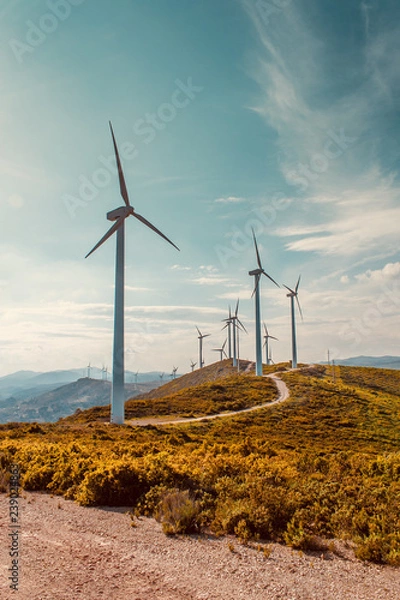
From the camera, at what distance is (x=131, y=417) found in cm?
5972

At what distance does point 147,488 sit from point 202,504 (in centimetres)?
272

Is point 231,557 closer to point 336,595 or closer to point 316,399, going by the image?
point 336,595

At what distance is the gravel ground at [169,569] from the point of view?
849cm

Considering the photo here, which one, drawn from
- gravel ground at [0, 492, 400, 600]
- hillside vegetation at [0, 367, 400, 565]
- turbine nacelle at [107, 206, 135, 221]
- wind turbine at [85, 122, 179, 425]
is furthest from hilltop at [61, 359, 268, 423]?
gravel ground at [0, 492, 400, 600]

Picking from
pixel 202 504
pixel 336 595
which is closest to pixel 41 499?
pixel 202 504

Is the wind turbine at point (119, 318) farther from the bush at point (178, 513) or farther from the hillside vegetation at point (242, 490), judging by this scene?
the bush at point (178, 513)

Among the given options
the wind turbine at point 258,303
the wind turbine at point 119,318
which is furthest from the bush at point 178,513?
the wind turbine at point 258,303

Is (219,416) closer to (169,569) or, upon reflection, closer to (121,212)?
(121,212)

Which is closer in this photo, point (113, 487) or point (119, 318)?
point (113, 487)

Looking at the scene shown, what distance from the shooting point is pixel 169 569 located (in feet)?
31.3

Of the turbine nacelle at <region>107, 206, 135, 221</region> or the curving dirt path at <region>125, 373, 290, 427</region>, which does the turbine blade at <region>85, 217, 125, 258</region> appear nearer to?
the turbine nacelle at <region>107, 206, 135, 221</region>

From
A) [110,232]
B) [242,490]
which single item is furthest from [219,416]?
[242,490]

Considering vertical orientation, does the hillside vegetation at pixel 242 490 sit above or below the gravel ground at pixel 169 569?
above

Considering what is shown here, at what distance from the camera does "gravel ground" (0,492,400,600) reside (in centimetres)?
849
